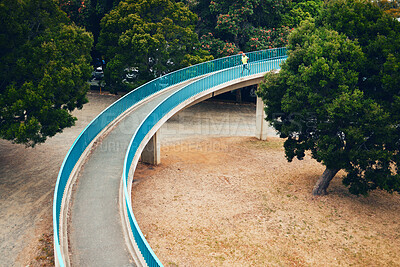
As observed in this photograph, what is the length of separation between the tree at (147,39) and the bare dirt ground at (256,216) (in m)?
7.93

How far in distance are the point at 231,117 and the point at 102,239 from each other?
22.4 m

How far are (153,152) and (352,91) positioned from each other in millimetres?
11497

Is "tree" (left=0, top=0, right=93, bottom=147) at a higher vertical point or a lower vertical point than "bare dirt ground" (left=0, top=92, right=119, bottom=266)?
higher

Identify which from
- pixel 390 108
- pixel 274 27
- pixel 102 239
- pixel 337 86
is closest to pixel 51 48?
pixel 102 239

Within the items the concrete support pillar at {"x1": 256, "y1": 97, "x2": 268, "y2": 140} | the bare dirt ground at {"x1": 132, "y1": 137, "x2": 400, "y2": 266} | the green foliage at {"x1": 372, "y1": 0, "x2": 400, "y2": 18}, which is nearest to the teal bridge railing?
the bare dirt ground at {"x1": 132, "y1": 137, "x2": 400, "y2": 266}

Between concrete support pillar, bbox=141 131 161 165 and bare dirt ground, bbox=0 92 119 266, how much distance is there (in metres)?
4.84

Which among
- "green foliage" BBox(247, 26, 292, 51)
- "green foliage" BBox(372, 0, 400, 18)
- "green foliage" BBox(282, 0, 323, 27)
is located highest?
"green foliage" BBox(372, 0, 400, 18)

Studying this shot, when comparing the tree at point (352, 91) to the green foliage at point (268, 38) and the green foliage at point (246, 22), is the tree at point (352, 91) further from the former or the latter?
the green foliage at point (246, 22)

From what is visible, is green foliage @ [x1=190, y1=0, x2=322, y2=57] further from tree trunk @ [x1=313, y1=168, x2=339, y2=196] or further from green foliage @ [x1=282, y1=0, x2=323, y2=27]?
tree trunk @ [x1=313, y1=168, x2=339, y2=196]

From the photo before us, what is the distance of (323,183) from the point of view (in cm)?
1988

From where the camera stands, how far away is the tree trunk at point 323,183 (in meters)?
19.7

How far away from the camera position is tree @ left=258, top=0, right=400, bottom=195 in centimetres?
1593

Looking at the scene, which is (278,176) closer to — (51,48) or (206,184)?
(206,184)

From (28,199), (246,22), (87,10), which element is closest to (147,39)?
(87,10)
